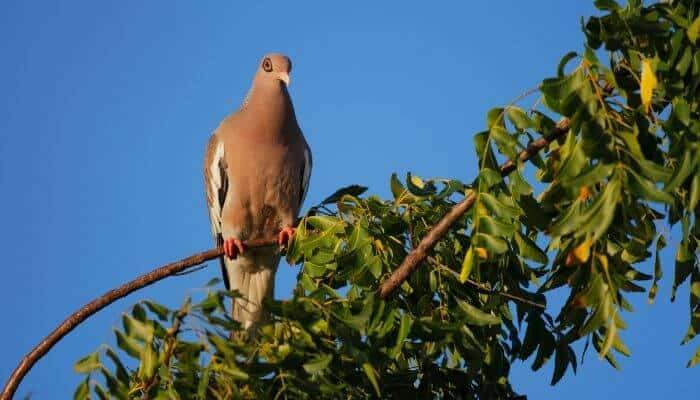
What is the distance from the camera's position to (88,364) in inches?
133

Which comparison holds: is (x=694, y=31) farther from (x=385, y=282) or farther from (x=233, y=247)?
(x=233, y=247)

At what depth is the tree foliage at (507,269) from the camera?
3.19m

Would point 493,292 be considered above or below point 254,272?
below

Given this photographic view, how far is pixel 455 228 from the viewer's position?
4.65 meters

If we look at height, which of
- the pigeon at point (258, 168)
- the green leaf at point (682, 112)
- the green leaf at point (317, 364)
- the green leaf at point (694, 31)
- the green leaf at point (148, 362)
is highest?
the pigeon at point (258, 168)

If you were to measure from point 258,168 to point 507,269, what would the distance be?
3533 mm

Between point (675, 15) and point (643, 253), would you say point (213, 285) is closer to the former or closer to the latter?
point (643, 253)

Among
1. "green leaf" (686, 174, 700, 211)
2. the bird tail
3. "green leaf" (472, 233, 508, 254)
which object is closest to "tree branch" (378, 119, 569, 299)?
"green leaf" (472, 233, 508, 254)

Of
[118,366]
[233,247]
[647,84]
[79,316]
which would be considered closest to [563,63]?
[647,84]

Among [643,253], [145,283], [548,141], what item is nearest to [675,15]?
[548,141]

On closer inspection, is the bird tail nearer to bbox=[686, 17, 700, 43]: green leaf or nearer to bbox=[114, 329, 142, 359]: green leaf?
bbox=[114, 329, 142, 359]: green leaf

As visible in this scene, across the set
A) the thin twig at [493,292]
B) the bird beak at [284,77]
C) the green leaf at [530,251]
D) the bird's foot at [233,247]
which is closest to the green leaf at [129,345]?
the thin twig at [493,292]

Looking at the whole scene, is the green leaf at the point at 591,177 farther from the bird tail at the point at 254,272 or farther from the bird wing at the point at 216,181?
the bird tail at the point at 254,272

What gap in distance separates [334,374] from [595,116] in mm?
1364
